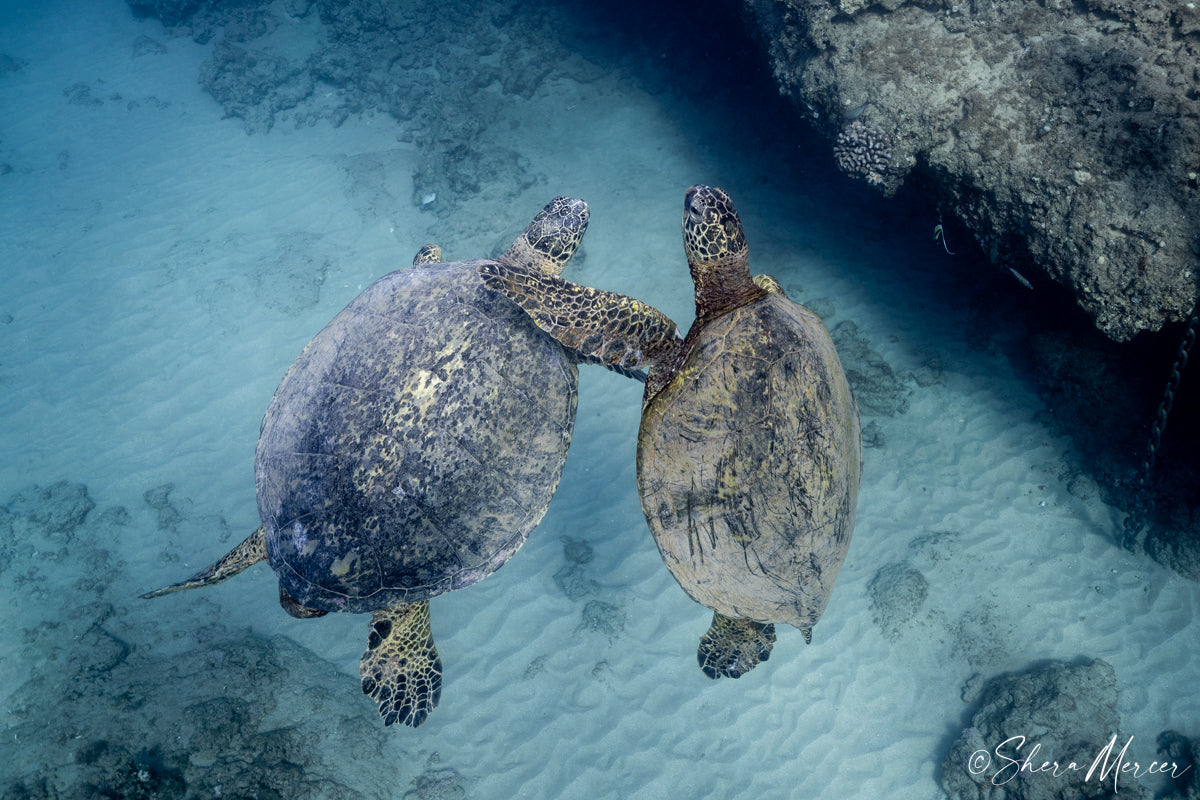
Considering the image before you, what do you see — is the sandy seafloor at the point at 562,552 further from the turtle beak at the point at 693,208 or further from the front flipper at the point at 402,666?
the turtle beak at the point at 693,208

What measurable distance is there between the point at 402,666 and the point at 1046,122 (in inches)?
256

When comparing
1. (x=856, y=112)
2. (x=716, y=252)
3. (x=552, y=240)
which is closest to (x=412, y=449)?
(x=552, y=240)

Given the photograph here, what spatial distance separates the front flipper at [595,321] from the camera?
334 cm

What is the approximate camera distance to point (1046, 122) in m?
4.24

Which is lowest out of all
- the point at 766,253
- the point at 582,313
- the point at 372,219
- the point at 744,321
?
the point at 372,219

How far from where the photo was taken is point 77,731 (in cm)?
429

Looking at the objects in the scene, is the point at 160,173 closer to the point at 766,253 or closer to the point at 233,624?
the point at 233,624

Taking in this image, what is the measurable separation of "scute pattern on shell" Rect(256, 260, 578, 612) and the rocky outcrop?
391cm

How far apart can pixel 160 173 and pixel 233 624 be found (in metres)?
9.44

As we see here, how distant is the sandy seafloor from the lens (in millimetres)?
4426

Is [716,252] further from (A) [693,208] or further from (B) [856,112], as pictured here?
(B) [856,112]

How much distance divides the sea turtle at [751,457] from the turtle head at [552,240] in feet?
3.49

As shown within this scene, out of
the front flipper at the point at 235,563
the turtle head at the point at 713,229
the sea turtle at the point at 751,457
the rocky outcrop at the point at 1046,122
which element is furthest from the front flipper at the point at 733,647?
the rocky outcrop at the point at 1046,122

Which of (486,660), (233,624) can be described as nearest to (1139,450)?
(486,660)
